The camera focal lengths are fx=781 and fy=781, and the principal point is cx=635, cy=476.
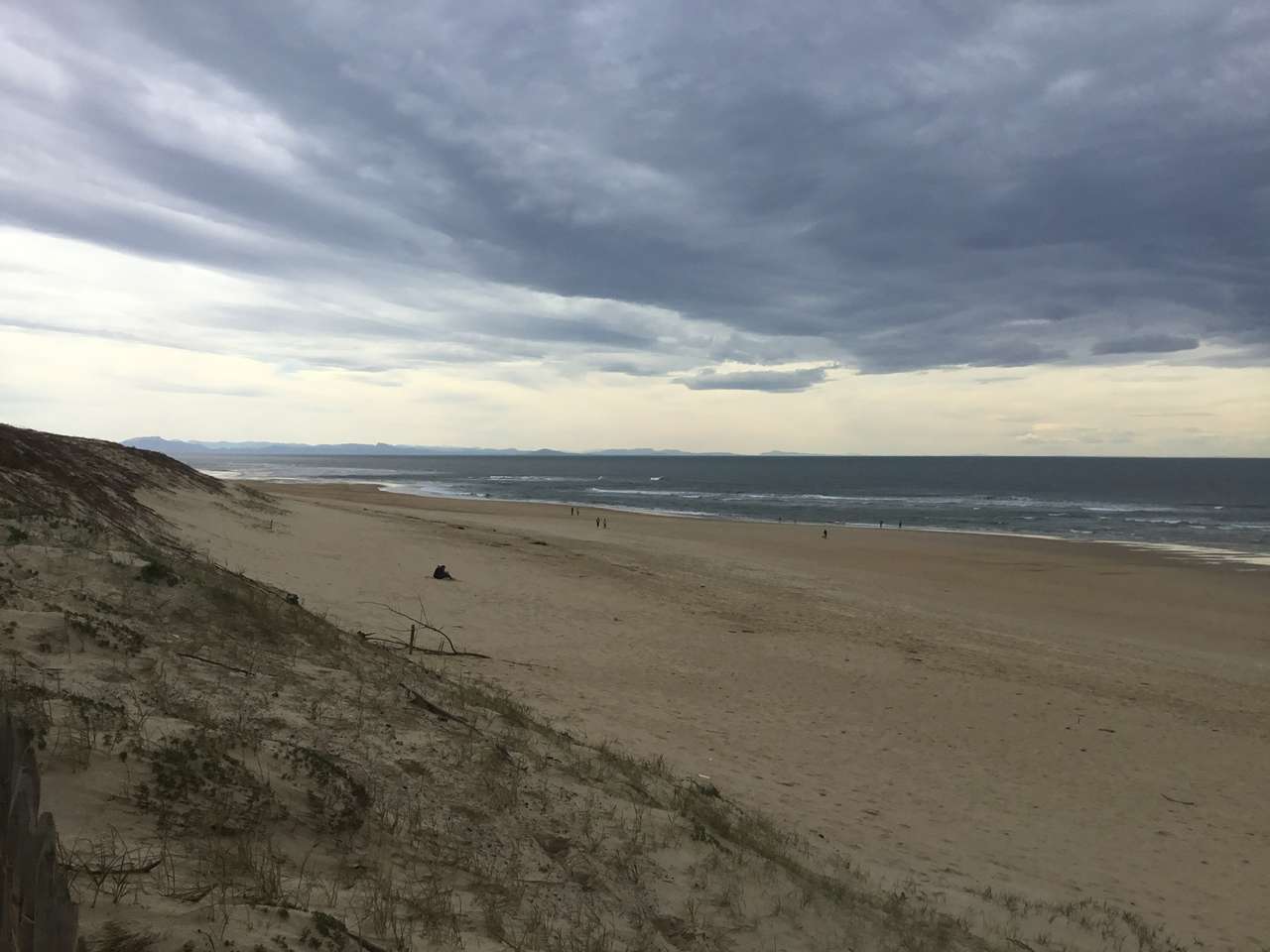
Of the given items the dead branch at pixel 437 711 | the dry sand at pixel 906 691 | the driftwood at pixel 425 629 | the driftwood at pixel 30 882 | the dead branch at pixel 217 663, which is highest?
the driftwood at pixel 30 882

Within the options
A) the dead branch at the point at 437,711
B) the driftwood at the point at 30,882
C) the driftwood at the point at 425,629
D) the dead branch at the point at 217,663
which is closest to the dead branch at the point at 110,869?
the driftwood at the point at 30,882

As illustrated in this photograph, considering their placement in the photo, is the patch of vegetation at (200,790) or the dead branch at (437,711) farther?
the dead branch at (437,711)

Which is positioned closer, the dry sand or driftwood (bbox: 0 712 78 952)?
driftwood (bbox: 0 712 78 952)

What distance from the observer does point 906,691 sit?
492 inches

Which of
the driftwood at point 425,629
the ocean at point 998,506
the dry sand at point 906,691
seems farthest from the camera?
the ocean at point 998,506

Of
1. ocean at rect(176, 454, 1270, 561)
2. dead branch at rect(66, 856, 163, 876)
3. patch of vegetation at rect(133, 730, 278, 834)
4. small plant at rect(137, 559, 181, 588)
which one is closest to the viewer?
dead branch at rect(66, 856, 163, 876)

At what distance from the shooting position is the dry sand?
7430 millimetres

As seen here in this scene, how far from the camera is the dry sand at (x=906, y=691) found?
743 centimetres

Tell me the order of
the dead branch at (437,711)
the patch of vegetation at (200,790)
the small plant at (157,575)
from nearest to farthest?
the patch of vegetation at (200,790), the dead branch at (437,711), the small plant at (157,575)

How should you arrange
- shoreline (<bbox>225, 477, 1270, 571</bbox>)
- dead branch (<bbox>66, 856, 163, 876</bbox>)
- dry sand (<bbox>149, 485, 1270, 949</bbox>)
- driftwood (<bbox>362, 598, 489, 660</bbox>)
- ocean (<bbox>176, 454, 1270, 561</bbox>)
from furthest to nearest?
ocean (<bbox>176, 454, 1270, 561</bbox>)
shoreline (<bbox>225, 477, 1270, 571</bbox>)
driftwood (<bbox>362, 598, 489, 660</bbox>)
dry sand (<bbox>149, 485, 1270, 949</bbox>)
dead branch (<bbox>66, 856, 163, 876</bbox>)

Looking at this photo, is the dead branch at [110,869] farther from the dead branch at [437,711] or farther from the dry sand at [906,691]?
the dry sand at [906,691]

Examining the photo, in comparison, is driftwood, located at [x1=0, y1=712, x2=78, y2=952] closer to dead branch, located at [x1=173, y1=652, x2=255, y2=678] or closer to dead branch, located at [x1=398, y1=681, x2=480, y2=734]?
dead branch, located at [x1=173, y1=652, x2=255, y2=678]

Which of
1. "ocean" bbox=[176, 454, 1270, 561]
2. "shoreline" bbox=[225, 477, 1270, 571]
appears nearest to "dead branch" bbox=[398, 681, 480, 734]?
"shoreline" bbox=[225, 477, 1270, 571]

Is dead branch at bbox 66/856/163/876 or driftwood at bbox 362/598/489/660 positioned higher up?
dead branch at bbox 66/856/163/876
